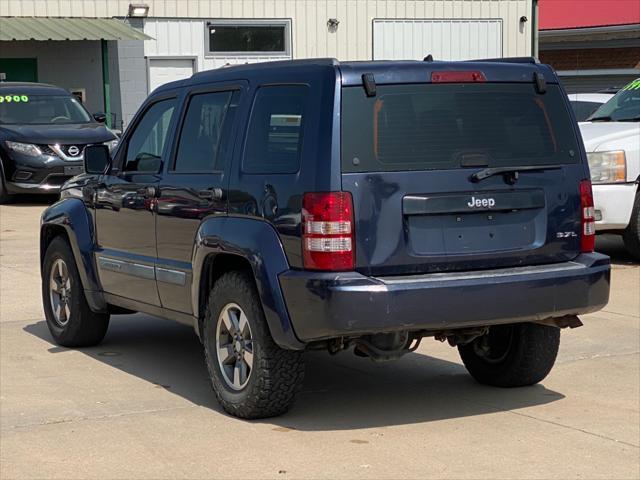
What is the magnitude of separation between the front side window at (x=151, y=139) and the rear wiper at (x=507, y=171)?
6.94 feet

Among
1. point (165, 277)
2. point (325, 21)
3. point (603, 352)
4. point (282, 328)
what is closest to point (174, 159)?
point (165, 277)

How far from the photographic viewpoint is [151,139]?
25.6ft

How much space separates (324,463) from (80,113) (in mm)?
14855

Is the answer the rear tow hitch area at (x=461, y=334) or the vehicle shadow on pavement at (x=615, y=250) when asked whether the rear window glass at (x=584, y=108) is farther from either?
the rear tow hitch area at (x=461, y=334)

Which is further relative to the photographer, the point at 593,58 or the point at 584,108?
the point at 593,58

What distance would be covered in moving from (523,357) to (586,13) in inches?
997

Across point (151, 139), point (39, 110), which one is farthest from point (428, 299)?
point (39, 110)

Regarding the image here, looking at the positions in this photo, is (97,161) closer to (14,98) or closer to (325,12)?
(14,98)

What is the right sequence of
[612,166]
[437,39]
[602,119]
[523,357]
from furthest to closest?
[437,39]
[602,119]
[612,166]
[523,357]

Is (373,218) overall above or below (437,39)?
below

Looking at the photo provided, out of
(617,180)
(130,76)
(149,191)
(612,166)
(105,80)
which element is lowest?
(617,180)

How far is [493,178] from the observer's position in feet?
21.0

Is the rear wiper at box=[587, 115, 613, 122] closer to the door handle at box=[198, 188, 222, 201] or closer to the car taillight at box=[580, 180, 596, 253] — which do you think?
the car taillight at box=[580, 180, 596, 253]

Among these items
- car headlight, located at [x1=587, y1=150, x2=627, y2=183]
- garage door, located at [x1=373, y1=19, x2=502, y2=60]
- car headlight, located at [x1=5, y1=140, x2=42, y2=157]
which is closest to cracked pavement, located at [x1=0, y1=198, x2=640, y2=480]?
car headlight, located at [x1=587, y1=150, x2=627, y2=183]
